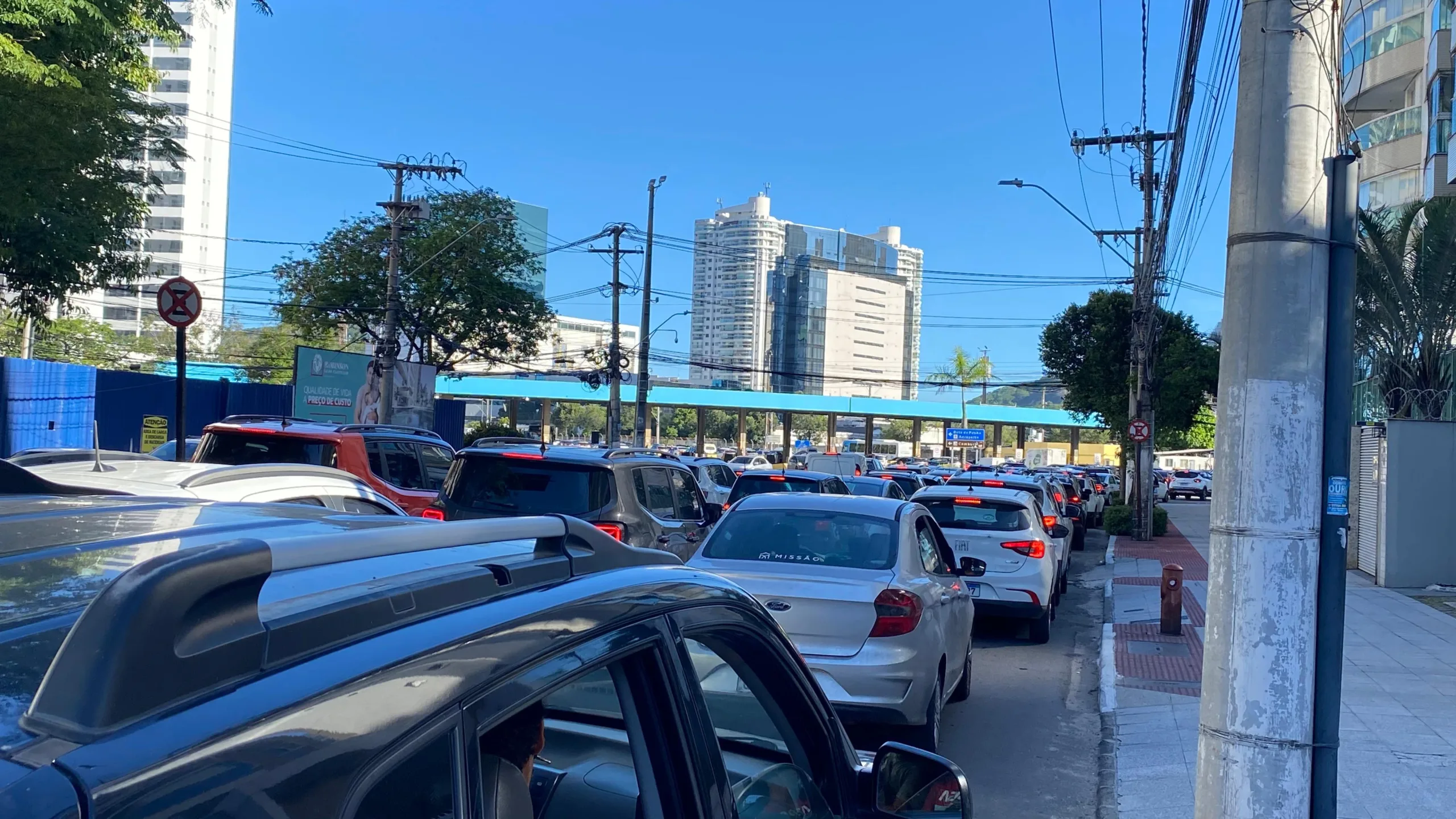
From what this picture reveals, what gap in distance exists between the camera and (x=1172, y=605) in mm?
12758

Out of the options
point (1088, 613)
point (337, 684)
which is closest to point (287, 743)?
point (337, 684)

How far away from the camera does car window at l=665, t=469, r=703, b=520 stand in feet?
37.2

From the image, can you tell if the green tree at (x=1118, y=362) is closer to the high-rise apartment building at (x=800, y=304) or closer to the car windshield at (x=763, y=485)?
the car windshield at (x=763, y=485)

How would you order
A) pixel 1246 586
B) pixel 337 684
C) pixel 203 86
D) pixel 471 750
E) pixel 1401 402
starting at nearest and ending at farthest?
1. pixel 337 684
2. pixel 471 750
3. pixel 1246 586
4. pixel 1401 402
5. pixel 203 86

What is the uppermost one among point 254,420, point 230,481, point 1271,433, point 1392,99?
point 1392,99

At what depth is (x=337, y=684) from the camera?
1348mm

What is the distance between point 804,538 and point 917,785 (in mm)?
5384

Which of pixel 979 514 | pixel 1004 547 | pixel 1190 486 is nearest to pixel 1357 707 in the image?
pixel 1004 547

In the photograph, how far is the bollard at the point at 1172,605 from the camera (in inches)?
503

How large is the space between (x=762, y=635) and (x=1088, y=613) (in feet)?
46.3

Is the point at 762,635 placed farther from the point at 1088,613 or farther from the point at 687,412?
the point at 687,412

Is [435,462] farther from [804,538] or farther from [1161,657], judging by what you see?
[1161,657]

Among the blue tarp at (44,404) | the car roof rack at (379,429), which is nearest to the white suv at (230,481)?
the car roof rack at (379,429)

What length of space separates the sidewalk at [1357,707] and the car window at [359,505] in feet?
15.9
